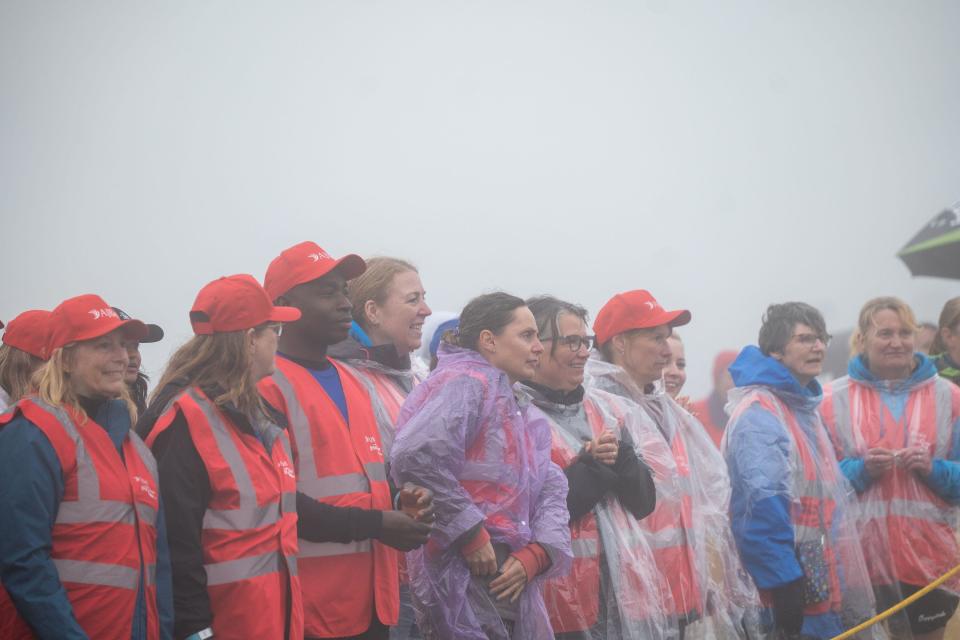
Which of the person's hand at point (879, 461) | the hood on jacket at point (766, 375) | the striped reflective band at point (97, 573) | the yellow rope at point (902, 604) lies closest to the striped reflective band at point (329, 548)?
the striped reflective band at point (97, 573)

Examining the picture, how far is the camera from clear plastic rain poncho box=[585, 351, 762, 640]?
3648 millimetres

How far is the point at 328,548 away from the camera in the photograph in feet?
9.03

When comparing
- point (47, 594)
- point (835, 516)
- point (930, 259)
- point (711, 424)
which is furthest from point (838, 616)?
point (930, 259)

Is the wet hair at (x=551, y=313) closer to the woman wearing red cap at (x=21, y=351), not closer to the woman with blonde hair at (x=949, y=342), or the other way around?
the woman wearing red cap at (x=21, y=351)

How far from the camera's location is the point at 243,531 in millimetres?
2486

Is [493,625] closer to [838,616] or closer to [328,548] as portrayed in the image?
[328,548]

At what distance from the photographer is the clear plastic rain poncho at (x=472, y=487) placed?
277 centimetres

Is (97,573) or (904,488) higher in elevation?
(97,573)

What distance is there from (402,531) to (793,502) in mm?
2033

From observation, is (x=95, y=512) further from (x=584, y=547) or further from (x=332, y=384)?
(x=584, y=547)

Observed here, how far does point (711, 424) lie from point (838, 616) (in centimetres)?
578

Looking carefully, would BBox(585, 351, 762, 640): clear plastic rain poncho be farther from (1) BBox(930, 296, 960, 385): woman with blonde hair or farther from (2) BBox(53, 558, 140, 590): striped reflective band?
(2) BBox(53, 558, 140, 590): striped reflective band

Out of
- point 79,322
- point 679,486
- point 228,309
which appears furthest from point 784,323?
point 79,322

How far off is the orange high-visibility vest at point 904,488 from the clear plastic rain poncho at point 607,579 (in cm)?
145
